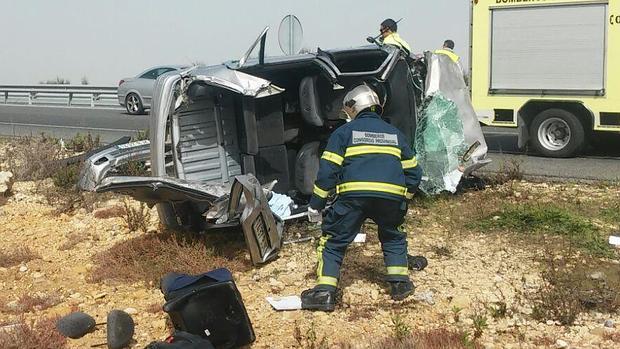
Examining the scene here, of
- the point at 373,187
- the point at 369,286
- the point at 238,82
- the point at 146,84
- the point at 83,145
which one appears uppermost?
the point at 238,82

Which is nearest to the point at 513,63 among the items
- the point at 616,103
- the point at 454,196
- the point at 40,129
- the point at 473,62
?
the point at 473,62

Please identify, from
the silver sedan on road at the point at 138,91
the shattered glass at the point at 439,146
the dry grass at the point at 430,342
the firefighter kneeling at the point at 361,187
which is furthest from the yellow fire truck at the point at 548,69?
the silver sedan on road at the point at 138,91

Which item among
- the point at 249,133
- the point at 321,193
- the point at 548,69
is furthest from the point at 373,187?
the point at 548,69

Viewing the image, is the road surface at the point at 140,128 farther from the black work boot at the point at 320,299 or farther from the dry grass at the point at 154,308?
the dry grass at the point at 154,308

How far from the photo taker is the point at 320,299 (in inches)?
207

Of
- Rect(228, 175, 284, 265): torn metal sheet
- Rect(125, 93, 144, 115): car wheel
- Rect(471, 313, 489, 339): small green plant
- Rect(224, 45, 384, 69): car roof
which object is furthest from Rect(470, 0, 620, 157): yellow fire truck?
Rect(125, 93, 144, 115): car wheel

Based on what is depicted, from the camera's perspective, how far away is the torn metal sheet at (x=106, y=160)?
6.47 meters

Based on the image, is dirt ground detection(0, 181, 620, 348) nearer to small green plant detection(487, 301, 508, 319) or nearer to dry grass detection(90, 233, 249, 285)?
small green plant detection(487, 301, 508, 319)

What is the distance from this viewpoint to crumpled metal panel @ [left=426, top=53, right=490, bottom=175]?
826cm

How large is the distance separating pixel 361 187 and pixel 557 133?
7534mm

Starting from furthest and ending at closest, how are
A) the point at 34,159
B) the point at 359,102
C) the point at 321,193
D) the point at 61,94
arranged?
the point at 61,94 < the point at 34,159 < the point at 359,102 < the point at 321,193

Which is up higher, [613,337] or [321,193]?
[321,193]

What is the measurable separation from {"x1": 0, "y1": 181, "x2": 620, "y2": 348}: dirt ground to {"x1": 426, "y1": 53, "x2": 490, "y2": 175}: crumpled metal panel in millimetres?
541

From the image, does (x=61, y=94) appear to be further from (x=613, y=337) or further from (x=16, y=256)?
(x=613, y=337)
